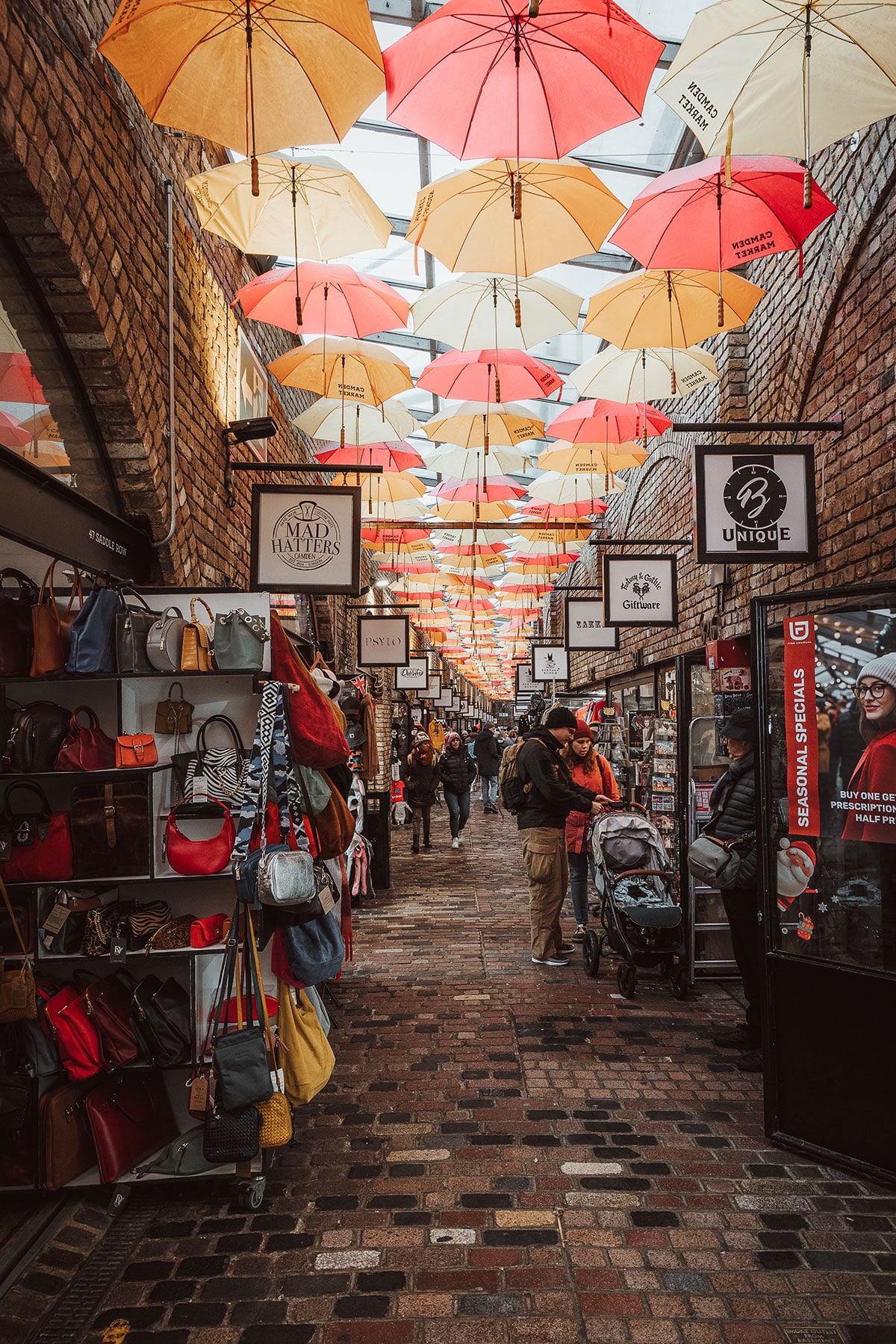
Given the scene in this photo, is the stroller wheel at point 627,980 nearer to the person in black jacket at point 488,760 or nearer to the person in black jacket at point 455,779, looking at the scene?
the person in black jacket at point 455,779

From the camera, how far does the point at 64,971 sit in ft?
12.4

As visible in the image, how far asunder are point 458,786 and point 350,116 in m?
10.6

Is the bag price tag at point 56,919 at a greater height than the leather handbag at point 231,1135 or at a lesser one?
greater

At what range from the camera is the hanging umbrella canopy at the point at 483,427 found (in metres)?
8.38

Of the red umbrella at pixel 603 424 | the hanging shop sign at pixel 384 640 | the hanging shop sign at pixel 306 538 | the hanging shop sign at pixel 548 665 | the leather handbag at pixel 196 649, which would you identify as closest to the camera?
the leather handbag at pixel 196 649

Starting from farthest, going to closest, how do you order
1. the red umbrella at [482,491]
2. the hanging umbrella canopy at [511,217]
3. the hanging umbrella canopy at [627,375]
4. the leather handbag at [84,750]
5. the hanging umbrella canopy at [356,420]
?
the red umbrella at [482,491] → the hanging umbrella canopy at [356,420] → the hanging umbrella canopy at [627,375] → the hanging umbrella canopy at [511,217] → the leather handbag at [84,750]

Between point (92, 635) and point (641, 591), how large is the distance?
5650 millimetres

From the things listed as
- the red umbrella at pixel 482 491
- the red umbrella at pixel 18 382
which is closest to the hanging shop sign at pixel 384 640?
the red umbrella at pixel 482 491

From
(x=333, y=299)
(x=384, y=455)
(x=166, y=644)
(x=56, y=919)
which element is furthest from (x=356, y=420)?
(x=56, y=919)

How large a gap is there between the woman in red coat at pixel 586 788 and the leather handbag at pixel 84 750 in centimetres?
446

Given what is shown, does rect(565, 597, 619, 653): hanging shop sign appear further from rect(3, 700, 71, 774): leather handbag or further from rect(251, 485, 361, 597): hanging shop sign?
rect(3, 700, 71, 774): leather handbag

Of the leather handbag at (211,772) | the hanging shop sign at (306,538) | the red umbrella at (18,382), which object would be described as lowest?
the leather handbag at (211,772)

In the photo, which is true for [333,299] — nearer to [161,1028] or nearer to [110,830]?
[110,830]

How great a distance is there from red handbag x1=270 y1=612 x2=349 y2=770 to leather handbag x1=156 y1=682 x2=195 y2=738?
40cm
